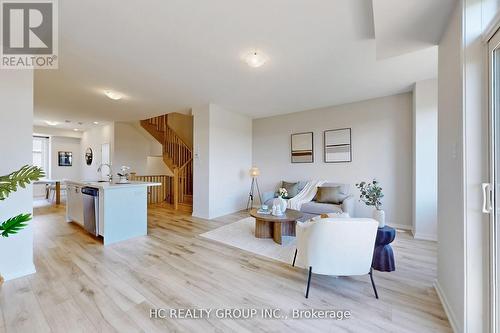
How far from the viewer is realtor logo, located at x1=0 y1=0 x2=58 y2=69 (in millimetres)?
1799

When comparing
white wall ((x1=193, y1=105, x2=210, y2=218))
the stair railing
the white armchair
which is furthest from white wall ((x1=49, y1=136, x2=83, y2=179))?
the white armchair

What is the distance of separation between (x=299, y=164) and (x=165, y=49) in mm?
3916

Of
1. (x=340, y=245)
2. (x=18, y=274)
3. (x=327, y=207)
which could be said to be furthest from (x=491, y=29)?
(x=18, y=274)

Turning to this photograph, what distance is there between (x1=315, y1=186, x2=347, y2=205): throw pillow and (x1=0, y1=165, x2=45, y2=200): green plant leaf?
13.8 ft

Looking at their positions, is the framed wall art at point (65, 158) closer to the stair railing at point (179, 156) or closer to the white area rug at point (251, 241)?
the stair railing at point (179, 156)

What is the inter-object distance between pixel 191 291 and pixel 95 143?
823cm

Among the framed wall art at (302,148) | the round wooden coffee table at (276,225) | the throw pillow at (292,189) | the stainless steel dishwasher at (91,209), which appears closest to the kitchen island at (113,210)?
the stainless steel dishwasher at (91,209)

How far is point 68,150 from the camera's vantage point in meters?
8.40

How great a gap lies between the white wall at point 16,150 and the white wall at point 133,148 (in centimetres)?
512

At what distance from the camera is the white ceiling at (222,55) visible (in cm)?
187

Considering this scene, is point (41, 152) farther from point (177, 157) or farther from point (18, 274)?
point (18, 274)

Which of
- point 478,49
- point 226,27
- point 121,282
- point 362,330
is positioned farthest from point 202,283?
point 478,49

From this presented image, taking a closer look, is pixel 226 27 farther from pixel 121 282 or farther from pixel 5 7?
pixel 121 282

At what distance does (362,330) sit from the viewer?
1505 millimetres
